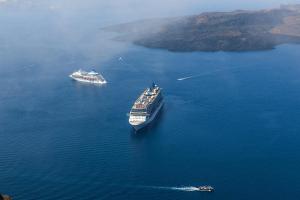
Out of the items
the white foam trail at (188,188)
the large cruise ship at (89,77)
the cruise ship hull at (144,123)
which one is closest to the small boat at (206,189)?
the white foam trail at (188,188)

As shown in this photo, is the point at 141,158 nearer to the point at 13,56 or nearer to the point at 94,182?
the point at 94,182

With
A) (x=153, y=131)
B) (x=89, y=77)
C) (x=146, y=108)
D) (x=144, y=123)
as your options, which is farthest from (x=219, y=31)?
(x=153, y=131)

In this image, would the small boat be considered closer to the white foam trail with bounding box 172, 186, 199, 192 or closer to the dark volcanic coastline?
the white foam trail with bounding box 172, 186, 199, 192

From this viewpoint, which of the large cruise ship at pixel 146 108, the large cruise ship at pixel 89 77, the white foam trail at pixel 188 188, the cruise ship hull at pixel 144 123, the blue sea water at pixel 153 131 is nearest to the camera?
the white foam trail at pixel 188 188

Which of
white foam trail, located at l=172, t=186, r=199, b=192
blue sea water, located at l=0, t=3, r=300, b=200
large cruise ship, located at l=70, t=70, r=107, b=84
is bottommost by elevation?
white foam trail, located at l=172, t=186, r=199, b=192

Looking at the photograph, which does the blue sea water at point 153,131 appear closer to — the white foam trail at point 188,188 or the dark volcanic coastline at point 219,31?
the white foam trail at point 188,188

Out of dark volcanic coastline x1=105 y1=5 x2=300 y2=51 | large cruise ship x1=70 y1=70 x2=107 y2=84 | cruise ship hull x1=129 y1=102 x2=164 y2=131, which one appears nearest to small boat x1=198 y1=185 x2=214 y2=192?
cruise ship hull x1=129 y1=102 x2=164 y2=131

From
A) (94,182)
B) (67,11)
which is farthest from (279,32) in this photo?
(94,182)
